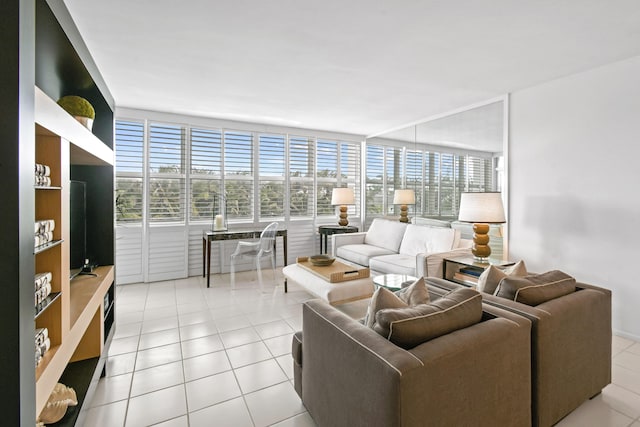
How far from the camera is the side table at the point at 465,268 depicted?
10.8 feet

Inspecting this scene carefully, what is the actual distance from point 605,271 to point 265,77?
3781 millimetres

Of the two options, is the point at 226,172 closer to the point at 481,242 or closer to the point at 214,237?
the point at 214,237

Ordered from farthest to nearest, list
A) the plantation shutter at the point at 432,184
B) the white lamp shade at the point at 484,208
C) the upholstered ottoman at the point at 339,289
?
the plantation shutter at the point at 432,184, the white lamp shade at the point at 484,208, the upholstered ottoman at the point at 339,289

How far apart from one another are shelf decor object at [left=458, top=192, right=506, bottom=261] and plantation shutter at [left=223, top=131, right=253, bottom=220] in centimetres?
332

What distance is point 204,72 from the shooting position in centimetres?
312

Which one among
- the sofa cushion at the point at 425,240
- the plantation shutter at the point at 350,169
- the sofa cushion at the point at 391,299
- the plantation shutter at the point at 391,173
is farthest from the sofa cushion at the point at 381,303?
the plantation shutter at the point at 350,169

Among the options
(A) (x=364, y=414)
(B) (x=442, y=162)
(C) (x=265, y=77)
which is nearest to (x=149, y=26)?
(C) (x=265, y=77)

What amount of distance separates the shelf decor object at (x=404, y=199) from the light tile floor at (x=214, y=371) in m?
2.43

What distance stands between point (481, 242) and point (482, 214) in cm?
33

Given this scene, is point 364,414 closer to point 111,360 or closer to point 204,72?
point 111,360

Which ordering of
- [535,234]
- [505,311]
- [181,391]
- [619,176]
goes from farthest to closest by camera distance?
[535,234], [619,176], [181,391], [505,311]

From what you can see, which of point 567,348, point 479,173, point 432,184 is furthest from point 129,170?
point 567,348

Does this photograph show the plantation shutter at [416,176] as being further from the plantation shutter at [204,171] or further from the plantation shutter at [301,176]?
the plantation shutter at [204,171]

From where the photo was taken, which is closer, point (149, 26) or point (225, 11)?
point (225, 11)
